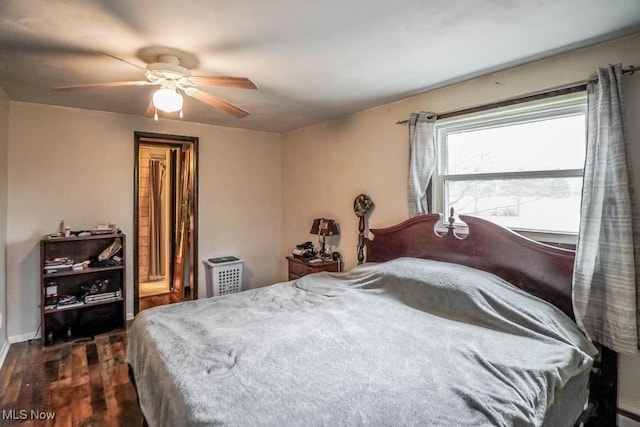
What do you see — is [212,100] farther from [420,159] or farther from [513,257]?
[513,257]

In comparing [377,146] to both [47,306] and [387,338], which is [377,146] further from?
[47,306]

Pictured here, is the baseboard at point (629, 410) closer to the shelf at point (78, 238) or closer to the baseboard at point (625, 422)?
Answer: the baseboard at point (625, 422)

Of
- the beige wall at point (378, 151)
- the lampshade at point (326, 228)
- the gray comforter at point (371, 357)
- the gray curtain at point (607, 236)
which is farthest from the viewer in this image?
the lampshade at point (326, 228)

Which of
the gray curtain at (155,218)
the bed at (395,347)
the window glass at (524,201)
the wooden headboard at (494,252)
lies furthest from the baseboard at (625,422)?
the gray curtain at (155,218)

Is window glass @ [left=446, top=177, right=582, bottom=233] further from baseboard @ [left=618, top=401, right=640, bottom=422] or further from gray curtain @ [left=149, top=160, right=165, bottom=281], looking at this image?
gray curtain @ [left=149, top=160, right=165, bottom=281]

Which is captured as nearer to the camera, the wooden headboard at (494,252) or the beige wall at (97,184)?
the wooden headboard at (494,252)

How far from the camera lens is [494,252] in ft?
7.65

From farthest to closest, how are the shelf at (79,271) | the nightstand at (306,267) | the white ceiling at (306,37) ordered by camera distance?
1. the nightstand at (306,267)
2. the shelf at (79,271)
3. the white ceiling at (306,37)

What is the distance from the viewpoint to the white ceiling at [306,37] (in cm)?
162

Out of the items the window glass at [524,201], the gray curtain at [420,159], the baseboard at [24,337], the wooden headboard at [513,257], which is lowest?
the baseboard at [24,337]

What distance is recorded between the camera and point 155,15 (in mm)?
1680

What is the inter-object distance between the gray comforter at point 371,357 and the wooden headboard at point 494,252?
125 mm

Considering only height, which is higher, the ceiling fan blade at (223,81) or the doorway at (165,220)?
the ceiling fan blade at (223,81)

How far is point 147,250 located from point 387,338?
4.84 metres
